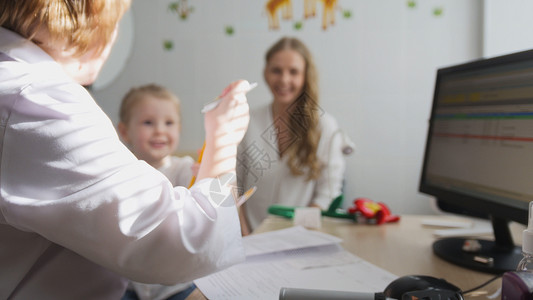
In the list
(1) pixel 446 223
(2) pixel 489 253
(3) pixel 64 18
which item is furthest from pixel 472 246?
(3) pixel 64 18

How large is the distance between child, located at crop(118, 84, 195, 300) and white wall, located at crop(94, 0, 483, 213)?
1.11 metres

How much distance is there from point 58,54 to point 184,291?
52 cm

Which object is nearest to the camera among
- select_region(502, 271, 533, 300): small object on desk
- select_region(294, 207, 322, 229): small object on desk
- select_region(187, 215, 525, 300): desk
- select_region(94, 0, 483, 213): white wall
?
select_region(502, 271, 533, 300): small object on desk

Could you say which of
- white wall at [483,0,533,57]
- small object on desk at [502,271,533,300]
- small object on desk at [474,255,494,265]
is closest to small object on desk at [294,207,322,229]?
small object on desk at [474,255,494,265]

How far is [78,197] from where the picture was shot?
0.46m

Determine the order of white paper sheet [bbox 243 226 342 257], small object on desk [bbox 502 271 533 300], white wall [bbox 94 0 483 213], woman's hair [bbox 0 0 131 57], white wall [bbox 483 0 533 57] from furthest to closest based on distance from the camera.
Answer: white wall [bbox 94 0 483 213] → white wall [bbox 483 0 533 57] → white paper sheet [bbox 243 226 342 257] → woman's hair [bbox 0 0 131 57] → small object on desk [bbox 502 271 533 300]

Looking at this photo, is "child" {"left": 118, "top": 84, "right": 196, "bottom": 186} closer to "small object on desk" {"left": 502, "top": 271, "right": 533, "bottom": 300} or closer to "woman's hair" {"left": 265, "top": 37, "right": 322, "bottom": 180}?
"woman's hair" {"left": 265, "top": 37, "right": 322, "bottom": 180}

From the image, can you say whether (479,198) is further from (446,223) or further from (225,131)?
(225,131)

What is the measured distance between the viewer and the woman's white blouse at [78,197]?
1.53ft

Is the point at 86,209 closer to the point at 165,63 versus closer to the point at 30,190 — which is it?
the point at 30,190

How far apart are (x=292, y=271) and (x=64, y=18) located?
0.49 m

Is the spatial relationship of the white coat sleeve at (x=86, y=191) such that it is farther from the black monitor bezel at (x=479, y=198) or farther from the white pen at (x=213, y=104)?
the black monitor bezel at (x=479, y=198)

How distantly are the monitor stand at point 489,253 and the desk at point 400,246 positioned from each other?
0.04 feet

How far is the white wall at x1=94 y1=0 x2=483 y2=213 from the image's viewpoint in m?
2.22
